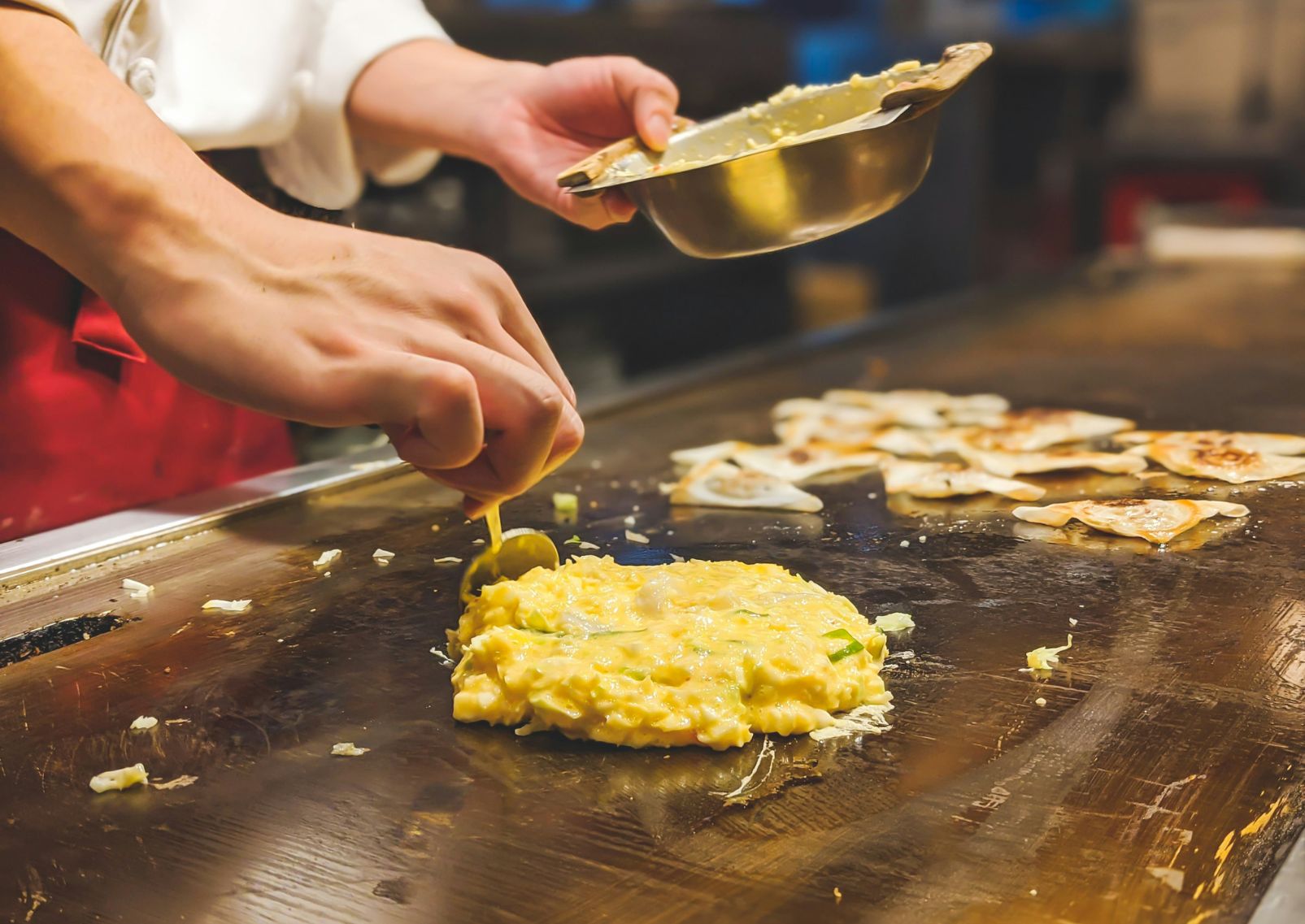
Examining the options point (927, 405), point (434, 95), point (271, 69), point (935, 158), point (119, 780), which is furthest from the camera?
point (935, 158)

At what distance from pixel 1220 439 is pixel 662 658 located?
1234 millimetres

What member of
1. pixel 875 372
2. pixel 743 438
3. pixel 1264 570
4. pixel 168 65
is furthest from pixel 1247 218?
pixel 168 65

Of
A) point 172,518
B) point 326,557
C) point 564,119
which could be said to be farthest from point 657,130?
point 172,518

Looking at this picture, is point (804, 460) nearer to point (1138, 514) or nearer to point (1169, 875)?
point (1138, 514)

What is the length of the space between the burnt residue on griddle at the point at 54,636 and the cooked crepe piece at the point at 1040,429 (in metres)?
1.35

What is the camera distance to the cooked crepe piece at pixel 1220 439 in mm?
1890

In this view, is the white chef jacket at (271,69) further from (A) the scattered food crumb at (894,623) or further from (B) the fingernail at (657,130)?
(A) the scattered food crumb at (894,623)

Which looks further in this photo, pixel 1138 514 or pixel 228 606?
pixel 1138 514

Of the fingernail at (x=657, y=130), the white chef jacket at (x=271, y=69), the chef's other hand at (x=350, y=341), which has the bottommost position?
the chef's other hand at (x=350, y=341)

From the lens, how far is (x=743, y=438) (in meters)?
2.16

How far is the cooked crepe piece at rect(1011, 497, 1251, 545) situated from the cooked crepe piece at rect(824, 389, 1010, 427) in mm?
537

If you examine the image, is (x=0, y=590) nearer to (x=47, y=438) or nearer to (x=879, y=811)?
(x=47, y=438)

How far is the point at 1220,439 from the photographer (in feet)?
6.38

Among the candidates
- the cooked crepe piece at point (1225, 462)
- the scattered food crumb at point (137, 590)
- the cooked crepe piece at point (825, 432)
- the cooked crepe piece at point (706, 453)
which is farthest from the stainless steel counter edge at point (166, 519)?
the cooked crepe piece at point (1225, 462)
